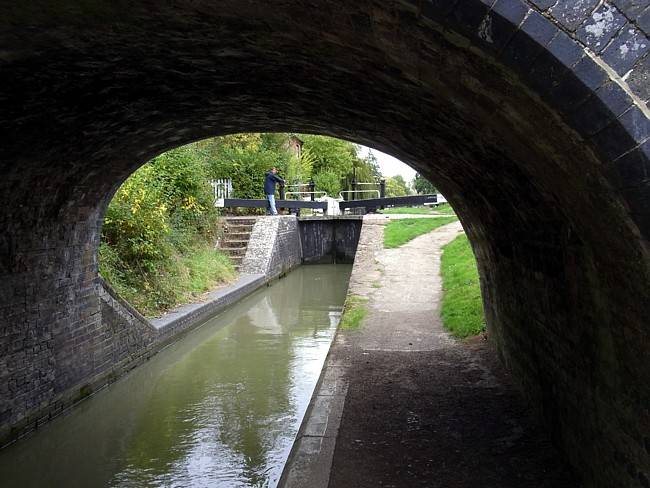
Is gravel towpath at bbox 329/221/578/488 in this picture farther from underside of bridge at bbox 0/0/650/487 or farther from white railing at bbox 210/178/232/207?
white railing at bbox 210/178/232/207

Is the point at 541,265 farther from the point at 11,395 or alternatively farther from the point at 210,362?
the point at 210,362

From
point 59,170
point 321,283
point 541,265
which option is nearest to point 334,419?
point 541,265

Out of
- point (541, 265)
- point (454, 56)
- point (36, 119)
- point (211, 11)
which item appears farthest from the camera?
point (36, 119)

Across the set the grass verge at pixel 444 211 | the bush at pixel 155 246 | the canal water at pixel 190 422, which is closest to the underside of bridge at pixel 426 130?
the canal water at pixel 190 422

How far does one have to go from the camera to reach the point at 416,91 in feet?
11.9

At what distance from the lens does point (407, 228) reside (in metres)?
19.8

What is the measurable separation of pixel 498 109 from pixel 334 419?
3651 millimetres

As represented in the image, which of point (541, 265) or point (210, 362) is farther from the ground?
point (541, 265)

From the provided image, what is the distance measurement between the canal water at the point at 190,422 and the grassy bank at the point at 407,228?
6.16m

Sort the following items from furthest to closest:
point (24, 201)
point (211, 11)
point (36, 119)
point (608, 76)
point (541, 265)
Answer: point (24, 201) → point (36, 119) → point (541, 265) → point (211, 11) → point (608, 76)

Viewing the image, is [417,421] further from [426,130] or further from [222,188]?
[222,188]

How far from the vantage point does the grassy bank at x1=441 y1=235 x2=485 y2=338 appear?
30.4 feet

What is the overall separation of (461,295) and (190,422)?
554 cm

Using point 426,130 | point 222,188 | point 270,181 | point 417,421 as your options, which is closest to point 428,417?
point 417,421
